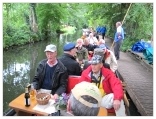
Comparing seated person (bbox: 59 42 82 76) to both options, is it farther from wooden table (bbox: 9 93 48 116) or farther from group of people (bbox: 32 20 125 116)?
wooden table (bbox: 9 93 48 116)

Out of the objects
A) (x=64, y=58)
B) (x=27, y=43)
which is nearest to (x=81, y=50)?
Result: (x=64, y=58)

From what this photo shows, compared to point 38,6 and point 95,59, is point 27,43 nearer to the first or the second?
point 38,6

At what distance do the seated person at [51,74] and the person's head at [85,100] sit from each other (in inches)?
76.3

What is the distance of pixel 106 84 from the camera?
3354 millimetres

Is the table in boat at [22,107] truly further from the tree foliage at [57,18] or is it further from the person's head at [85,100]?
the tree foliage at [57,18]

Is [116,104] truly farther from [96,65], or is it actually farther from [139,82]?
[139,82]

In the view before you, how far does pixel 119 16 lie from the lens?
1574 cm

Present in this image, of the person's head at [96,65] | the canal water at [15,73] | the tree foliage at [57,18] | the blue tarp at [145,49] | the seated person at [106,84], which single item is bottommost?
the canal water at [15,73]

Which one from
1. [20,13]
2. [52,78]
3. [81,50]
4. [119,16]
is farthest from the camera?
[20,13]

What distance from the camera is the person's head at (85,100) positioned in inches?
70.5

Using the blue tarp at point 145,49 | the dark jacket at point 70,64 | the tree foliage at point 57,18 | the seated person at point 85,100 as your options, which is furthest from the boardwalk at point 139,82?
the seated person at point 85,100

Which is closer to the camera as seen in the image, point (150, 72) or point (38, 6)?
point (150, 72)

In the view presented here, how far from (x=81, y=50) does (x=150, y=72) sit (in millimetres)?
2746

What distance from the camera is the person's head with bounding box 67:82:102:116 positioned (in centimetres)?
179
